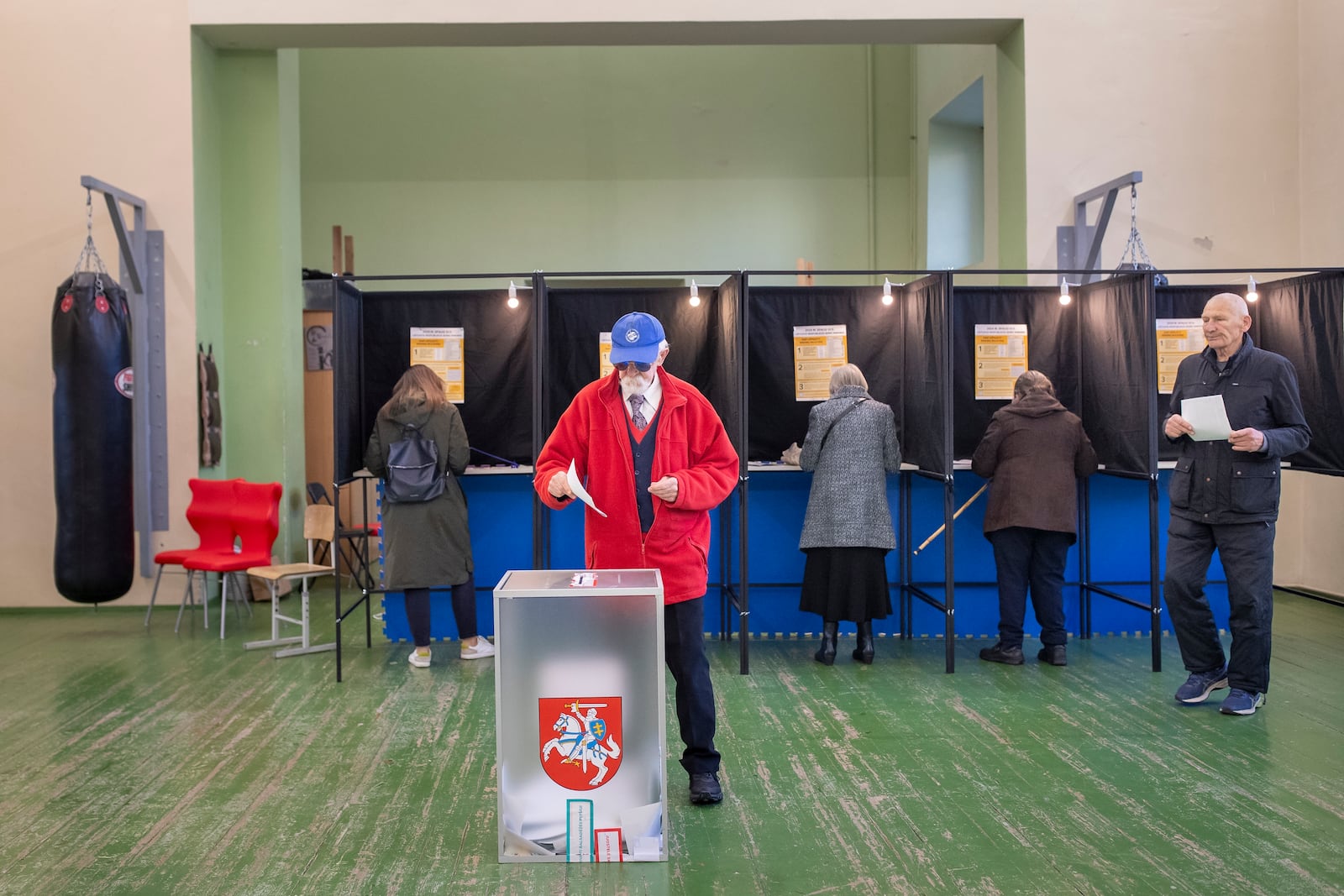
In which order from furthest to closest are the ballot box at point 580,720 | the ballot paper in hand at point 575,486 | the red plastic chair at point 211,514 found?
the red plastic chair at point 211,514 < the ballot paper in hand at point 575,486 < the ballot box at point 580,720

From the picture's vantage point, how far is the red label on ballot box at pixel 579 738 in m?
2.80

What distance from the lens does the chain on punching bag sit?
5.74 metres

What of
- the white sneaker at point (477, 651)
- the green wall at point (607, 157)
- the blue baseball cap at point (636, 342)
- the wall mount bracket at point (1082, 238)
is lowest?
the white sneaker at point (477, 651)

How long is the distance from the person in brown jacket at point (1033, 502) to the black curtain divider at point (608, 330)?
1.50 m

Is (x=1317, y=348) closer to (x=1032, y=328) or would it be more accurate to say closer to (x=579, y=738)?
(x=1032, y=328)

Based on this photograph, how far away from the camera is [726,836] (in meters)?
3.04

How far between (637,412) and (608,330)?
2.55 meters

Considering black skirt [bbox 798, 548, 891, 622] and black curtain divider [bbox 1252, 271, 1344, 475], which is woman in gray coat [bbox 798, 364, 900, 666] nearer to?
black skirt [bbox 798, 548, 891, 622]

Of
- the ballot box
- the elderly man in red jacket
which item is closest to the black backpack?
the elderly man in red jacket

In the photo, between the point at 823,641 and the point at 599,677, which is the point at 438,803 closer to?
the point at 599,677

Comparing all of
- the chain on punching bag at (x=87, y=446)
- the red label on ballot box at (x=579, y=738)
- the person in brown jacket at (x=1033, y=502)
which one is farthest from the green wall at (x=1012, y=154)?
the chain on punching bag at (x=87, y=446)

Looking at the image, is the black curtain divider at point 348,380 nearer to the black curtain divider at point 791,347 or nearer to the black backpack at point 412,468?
the black backpack at point 412,468

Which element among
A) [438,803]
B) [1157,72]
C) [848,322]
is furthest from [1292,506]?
[438,803]

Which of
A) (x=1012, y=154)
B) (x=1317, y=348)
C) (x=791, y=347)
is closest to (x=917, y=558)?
(x=791, y=347)
